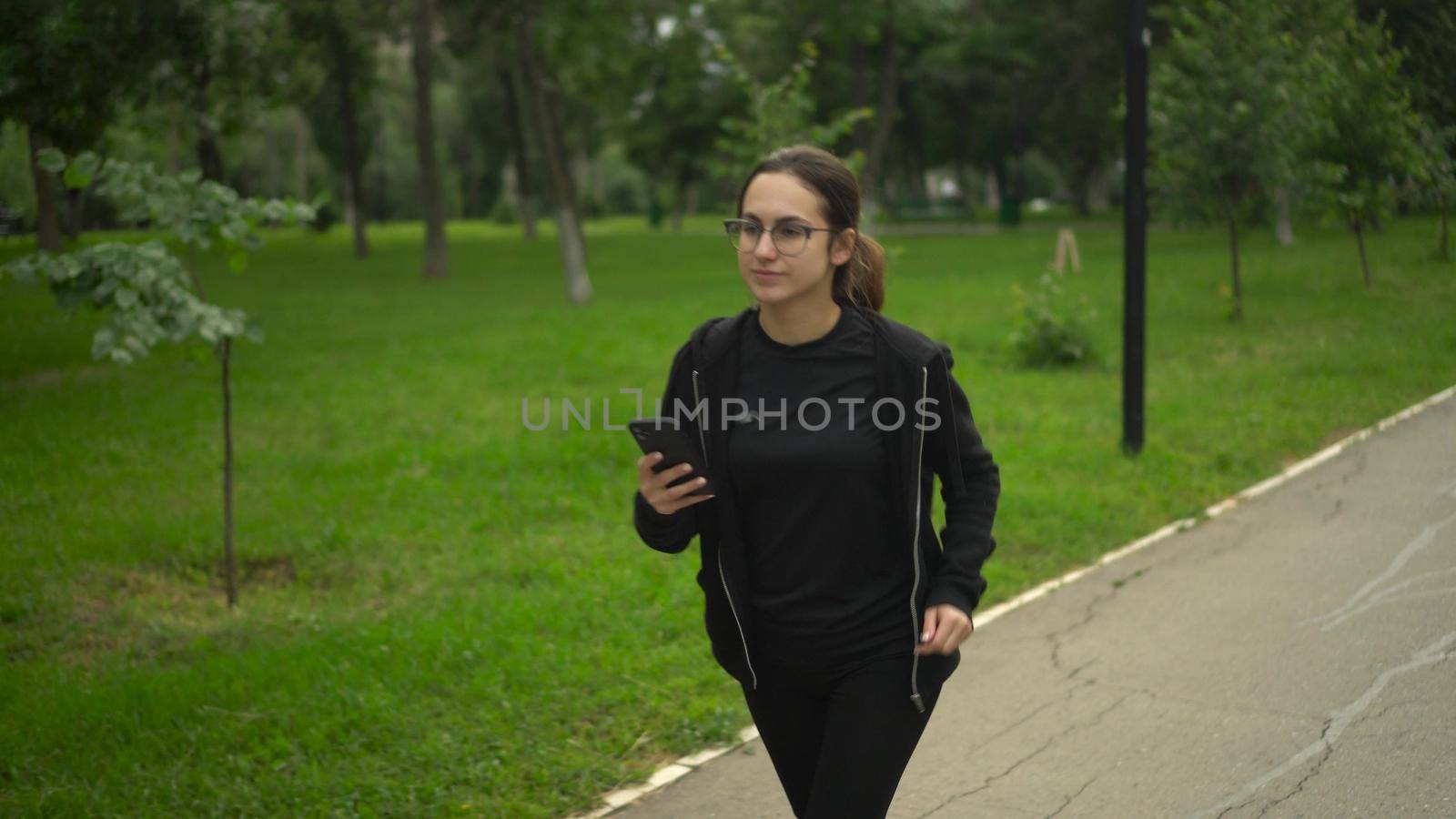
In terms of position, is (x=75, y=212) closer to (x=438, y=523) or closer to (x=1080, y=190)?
(x=438, y=523)

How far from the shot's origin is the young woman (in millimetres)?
3027

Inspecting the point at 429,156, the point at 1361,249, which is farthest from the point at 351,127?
the point at 1361,249

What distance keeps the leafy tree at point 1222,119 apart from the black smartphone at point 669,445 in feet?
47.3

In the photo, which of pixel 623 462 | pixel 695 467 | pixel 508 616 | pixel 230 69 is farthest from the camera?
pixel 230 69

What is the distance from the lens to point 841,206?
3172 mm

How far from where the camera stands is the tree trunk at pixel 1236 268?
16.7 meters

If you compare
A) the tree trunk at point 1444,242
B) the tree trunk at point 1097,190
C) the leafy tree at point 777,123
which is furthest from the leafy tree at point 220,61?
the tree trunk at point 1097,190

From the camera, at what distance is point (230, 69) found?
13375 millimetres

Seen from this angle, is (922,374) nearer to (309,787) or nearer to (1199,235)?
(309,787)

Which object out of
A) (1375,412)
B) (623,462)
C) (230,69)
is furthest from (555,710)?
(230,69)

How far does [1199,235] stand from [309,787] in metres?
19.5

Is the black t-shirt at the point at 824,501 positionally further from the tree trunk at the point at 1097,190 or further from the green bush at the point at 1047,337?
the tree trunk at the point at 1097,190

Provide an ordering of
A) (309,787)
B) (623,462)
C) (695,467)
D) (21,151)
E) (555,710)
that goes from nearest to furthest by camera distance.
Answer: (695,467), (309,787), (555,710), (21,151), (623,462)

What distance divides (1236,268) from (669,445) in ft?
51.9
